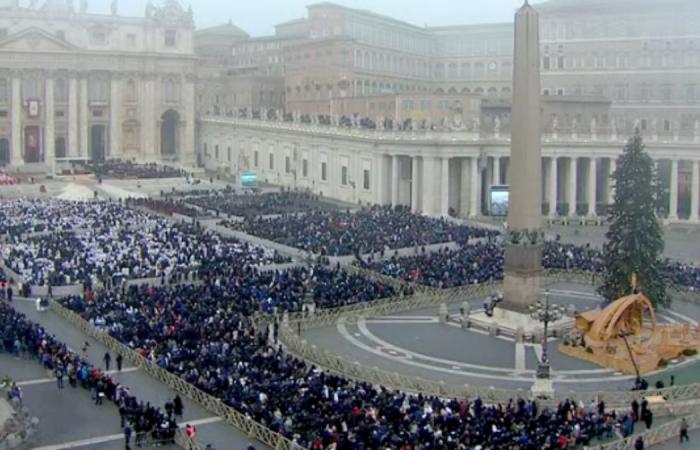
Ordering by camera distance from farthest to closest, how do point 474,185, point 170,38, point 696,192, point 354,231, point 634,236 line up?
point 170,38
point 474,185
point 696,192
point 354,231
point 634,236

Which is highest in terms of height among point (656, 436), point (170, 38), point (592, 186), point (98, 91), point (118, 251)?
point (170, 38)

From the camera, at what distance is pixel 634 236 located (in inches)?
1551

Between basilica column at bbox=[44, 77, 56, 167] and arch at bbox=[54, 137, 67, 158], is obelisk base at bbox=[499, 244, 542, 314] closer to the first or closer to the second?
basilica column at bbox=[44, 77, 56, 167]

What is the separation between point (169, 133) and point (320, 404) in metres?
91.0

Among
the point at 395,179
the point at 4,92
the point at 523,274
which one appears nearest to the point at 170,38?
the point at 4,92

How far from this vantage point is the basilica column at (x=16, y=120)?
9612 cm

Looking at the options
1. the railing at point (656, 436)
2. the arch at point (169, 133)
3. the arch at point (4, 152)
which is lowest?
the railing at point (656, 436)

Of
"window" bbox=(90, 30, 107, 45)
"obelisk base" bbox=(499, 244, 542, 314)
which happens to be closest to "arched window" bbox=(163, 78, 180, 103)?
"window" bbox=(90, 30, 107, 45)

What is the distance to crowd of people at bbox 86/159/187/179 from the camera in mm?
85938

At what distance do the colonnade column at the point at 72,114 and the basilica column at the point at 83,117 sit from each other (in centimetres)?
64

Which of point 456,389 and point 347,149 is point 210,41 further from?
point 456,389

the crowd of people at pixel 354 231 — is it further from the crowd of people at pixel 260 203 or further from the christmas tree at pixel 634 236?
the christmas tree at pixel 634 236

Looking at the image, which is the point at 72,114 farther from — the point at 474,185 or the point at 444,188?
the point at 474,185

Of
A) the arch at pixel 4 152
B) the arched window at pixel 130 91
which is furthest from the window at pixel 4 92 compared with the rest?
the arched window at pixel 130 91
